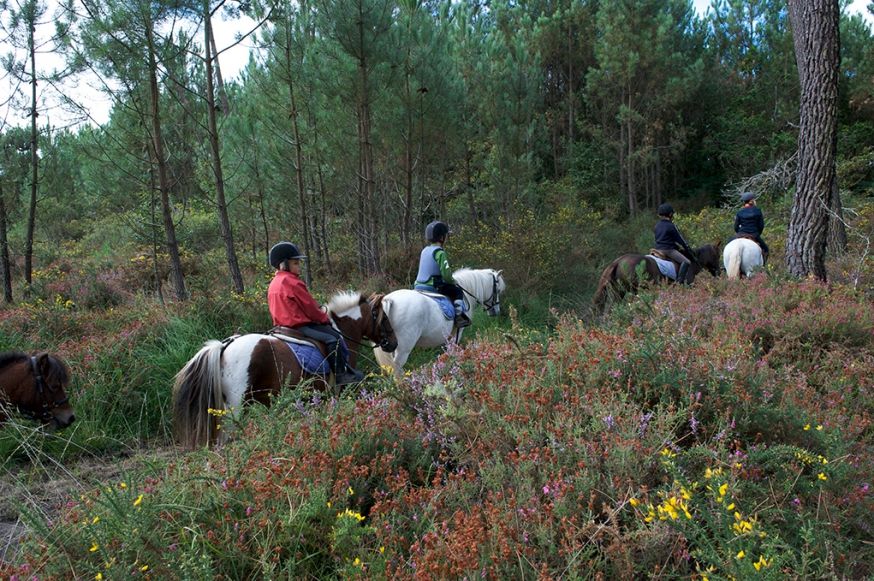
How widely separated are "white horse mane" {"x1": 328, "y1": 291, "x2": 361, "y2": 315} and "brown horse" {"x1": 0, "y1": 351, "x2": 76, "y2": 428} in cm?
289

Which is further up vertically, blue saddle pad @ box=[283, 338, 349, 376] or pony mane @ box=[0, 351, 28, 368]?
pony mane @ box=[0, 351, 28, 368]

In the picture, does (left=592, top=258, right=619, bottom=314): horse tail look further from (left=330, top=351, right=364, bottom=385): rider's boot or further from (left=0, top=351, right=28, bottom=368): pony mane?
(left=0, top=351, right=28, bottom=368): pony mane

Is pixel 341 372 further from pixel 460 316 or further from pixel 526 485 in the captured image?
pixel 526 485

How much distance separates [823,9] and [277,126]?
11257mm

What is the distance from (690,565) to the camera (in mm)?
2055

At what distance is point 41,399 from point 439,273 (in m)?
5.15

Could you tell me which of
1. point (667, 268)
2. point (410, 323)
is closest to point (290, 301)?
point (410, 323)

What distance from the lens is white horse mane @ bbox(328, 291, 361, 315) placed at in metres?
6.85

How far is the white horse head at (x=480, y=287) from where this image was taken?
8977 mm

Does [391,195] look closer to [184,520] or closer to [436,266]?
[436,266]

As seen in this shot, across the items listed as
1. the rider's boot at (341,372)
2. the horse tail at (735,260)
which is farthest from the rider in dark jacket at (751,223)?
the rider's boot at (341,372)

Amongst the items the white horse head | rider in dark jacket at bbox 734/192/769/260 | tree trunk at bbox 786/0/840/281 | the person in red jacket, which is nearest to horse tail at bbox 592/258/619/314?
the white horse head

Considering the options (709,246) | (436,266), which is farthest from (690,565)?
(709,246)

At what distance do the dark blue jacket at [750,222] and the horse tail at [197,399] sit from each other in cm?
1093
